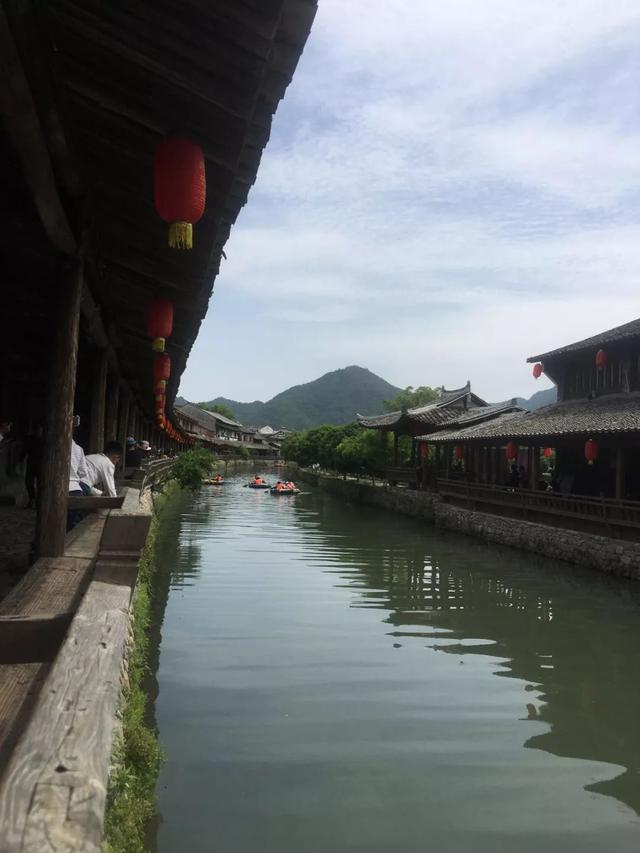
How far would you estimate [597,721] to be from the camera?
6.43 metres

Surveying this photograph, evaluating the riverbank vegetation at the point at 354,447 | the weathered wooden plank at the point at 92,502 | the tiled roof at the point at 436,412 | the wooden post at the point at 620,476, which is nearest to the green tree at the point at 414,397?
the riverbank vegetation at the point at 354,447

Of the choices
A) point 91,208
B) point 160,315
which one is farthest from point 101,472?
point 91,208

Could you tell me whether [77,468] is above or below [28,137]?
below

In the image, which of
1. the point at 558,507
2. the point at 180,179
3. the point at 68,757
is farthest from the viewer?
the point at 558,507

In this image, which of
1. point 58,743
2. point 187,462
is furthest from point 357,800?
point 187,462

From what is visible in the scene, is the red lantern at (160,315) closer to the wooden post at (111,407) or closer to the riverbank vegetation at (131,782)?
the riverbank vegetation at (131,782)

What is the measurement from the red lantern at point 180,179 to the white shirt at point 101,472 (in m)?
3.28

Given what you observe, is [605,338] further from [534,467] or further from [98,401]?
[98,401]

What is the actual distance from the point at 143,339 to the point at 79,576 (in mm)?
6083

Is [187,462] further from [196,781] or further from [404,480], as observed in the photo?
[196,781]

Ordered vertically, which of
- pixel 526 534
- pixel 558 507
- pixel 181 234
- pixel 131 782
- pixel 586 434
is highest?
pixel 181 234

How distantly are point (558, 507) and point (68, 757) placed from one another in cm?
1559

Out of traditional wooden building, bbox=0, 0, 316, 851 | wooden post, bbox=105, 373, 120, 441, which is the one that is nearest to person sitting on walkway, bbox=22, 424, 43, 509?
wooden post, bbox=105, 373, 120, 441

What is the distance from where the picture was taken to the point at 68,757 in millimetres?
1753
